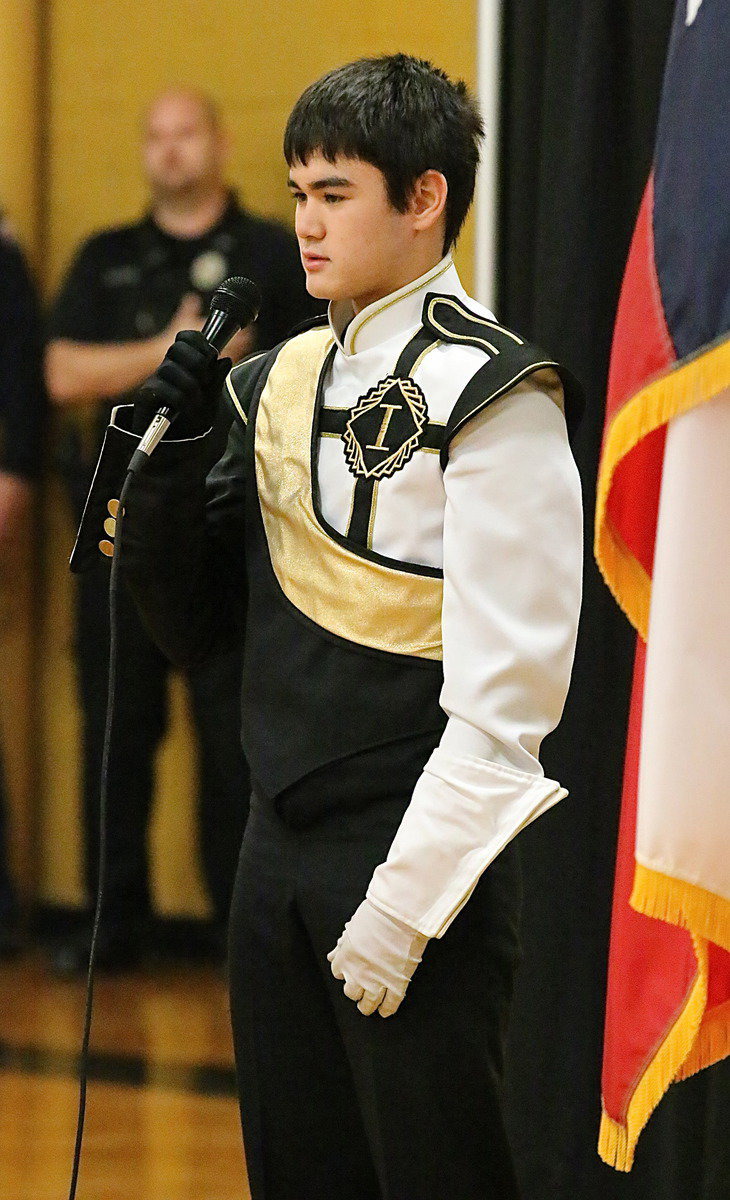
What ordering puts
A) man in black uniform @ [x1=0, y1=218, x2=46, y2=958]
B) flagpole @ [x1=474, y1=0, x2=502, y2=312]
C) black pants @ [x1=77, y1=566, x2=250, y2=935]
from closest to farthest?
flagpole @ [x1=474, y1=0, x2=502, y2=312] < black pants @ [x1=77, y1=566, x2=250, y2=935] < man in black uniform @ [x1=0, y1=218, x2=46, y2=958]

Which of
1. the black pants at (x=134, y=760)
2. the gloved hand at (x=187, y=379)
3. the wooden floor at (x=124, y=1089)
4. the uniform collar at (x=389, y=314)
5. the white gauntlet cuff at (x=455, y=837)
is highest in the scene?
the uniform collar at (x=389, y=314)

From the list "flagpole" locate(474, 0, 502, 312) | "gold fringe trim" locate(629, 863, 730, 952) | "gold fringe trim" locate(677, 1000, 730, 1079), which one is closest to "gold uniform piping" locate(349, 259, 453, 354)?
"gold fringe trim" locate(629, 863, 730, 952)

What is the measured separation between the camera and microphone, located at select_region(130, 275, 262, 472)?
1291 mm

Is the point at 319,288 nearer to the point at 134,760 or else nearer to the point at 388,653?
the point at 388,653

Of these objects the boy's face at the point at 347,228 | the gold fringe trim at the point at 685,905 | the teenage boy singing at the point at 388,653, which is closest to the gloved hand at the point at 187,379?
the teenage boy singing at the point at 388,653

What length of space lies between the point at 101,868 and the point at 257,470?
0.38 meters

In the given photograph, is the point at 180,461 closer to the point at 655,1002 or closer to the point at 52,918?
the point at 655,1002

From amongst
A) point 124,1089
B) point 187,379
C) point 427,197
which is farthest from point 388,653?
point 124,1089

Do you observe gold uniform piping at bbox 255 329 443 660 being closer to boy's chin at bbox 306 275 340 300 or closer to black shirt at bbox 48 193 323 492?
boy's chin at bbox 306 275 340 300

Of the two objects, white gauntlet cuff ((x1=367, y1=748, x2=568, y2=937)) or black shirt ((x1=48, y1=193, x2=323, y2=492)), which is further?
black shirt ((x1=48, y1=193, x2=323, y2=492))

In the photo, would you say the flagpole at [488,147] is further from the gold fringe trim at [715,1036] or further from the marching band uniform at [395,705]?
the gold fringe trim at [715,1036]

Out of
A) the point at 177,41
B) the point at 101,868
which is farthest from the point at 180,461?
the point at 177,41

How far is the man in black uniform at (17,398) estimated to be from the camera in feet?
12.2

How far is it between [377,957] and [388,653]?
246 mm
